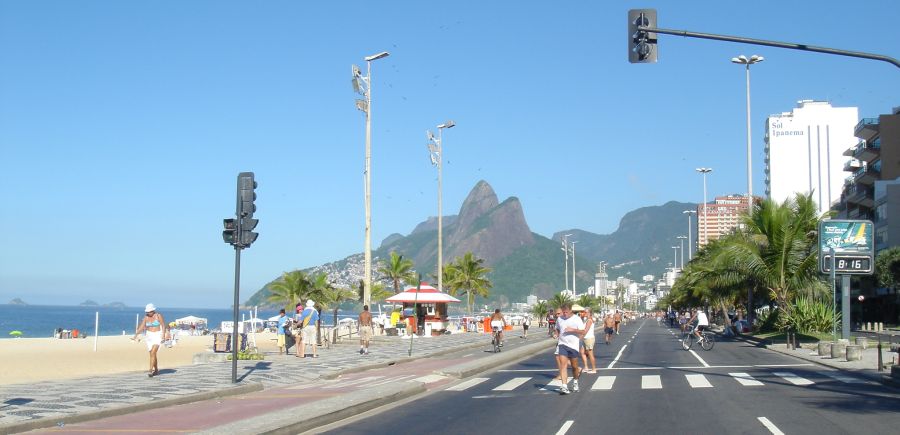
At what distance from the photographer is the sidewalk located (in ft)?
44.9

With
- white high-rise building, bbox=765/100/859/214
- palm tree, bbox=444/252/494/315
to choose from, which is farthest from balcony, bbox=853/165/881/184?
white high-rise building, bbox=765/100/859/214

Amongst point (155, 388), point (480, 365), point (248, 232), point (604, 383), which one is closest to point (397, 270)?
point (480, 365)

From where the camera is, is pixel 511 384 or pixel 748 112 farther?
pixel 748 112

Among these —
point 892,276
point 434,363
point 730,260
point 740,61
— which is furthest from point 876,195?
point 434,363

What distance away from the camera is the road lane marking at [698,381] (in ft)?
61.3

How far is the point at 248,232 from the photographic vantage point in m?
18.8

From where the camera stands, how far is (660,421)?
13039 mm

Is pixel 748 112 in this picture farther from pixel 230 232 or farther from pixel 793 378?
pixel 230 232

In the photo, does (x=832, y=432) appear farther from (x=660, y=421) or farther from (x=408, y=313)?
(x=408, y=313)

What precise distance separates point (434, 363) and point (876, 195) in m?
62.2

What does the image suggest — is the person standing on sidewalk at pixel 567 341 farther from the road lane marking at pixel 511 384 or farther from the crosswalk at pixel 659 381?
the road lane marking at pixel 511 384

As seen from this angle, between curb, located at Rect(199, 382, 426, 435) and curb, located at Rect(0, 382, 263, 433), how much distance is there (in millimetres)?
2473

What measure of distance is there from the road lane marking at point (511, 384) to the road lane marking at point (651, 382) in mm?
2734

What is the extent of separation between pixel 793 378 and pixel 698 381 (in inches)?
93.6
